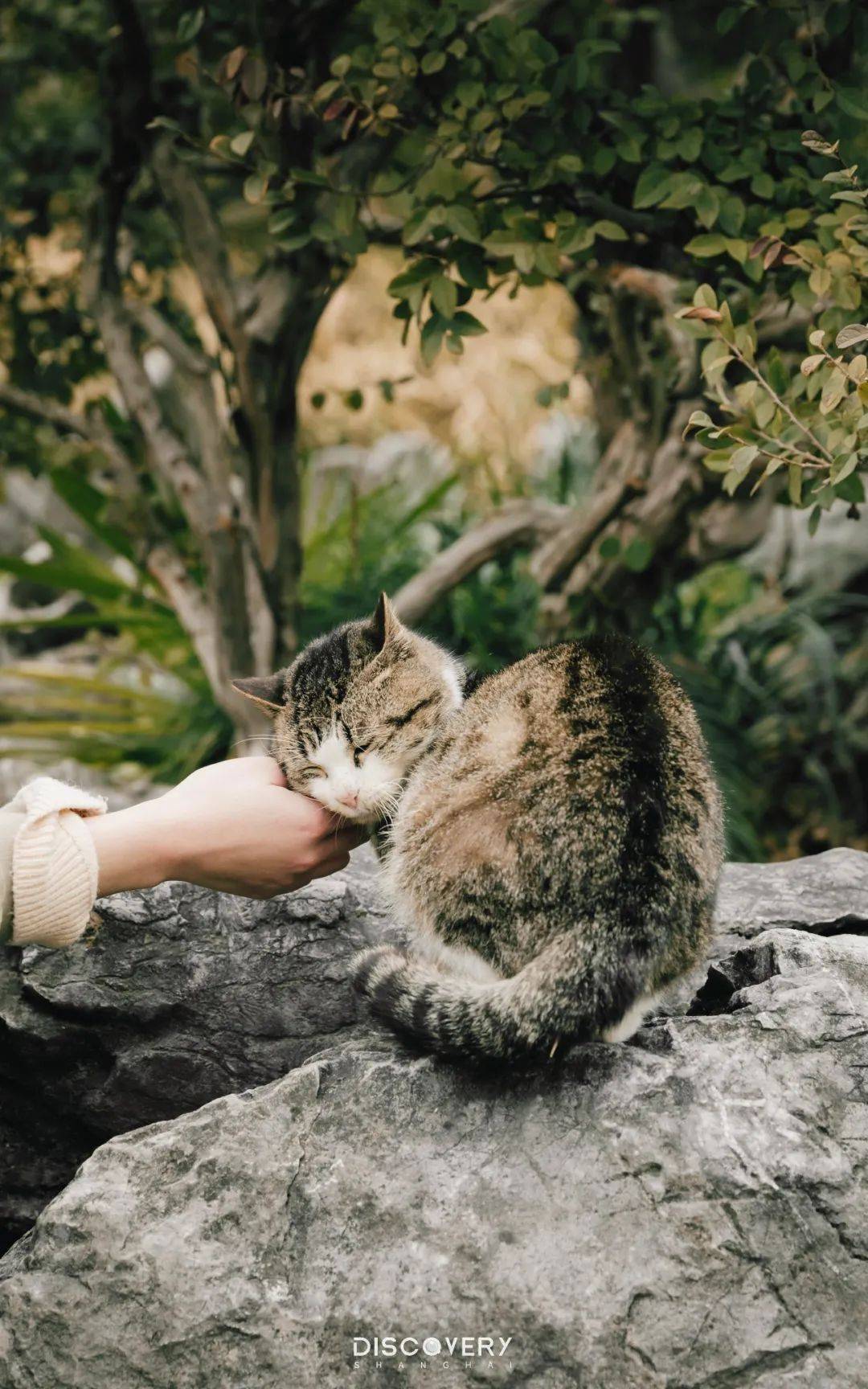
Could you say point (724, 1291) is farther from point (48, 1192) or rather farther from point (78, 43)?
point (78, 43)

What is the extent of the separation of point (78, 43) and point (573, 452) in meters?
2.69

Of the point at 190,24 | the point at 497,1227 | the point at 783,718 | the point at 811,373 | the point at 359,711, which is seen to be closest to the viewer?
the point at 497,1227

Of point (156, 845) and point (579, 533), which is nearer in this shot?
point (156, 845)

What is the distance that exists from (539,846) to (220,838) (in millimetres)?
507

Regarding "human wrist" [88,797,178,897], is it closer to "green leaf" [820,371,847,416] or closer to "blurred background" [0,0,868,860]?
"blurred background" [0,0,868,860]

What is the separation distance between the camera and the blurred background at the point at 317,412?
101 inches

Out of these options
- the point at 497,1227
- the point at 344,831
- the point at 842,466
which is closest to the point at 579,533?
the point at 344,831

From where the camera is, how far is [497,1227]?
1.60 meters

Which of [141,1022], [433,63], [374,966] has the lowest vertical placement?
[141,1022]

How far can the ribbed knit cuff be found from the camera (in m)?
1.81

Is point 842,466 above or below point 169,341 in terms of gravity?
above

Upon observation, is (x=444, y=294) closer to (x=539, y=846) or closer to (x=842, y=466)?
(x=842, y=466)

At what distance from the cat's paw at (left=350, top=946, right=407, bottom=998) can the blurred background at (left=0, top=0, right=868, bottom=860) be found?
103 cm

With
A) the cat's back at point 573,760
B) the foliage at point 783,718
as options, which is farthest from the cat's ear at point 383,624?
the foliage at point 783,718
